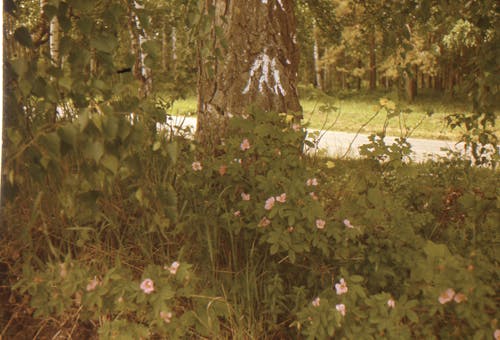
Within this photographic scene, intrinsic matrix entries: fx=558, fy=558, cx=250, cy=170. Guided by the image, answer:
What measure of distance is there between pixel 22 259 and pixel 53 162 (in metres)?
1.05

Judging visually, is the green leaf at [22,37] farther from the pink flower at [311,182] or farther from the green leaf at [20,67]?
the pink flower at [311,182]

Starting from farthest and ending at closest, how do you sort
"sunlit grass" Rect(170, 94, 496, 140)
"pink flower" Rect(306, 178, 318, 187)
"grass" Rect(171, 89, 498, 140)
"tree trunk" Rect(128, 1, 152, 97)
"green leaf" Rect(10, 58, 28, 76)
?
"sunlit grass" Rect(170, 94, 496, 140) → "grass" Rect(171, 89, 498, 140) → "pink flower" Rect(306, 178, 318, 187) → "tree trunk" Rect(128, 1, 152, 97) → "green leaf" Rect(10, 58, 28, 76)

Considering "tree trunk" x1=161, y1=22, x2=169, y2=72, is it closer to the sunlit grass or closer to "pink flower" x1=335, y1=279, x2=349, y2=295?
the sunlit grass

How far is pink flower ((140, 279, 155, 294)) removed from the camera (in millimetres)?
1958

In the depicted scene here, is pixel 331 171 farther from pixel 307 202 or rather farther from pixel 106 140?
pixel 106 140

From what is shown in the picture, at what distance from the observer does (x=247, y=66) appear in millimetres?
3568

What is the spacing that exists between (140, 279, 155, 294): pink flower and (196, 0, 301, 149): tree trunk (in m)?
1.65

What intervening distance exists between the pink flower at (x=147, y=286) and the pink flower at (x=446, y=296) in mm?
1006

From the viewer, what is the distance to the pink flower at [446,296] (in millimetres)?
1922

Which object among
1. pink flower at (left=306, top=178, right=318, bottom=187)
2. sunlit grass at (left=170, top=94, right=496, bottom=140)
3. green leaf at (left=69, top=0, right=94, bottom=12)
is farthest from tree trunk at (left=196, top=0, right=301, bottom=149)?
green leaf at (left=69, top=0, right=94, bottom=12)

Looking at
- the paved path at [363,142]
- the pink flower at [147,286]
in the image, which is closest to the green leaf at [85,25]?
the pink flower at [147,286]

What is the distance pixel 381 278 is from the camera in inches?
96.0

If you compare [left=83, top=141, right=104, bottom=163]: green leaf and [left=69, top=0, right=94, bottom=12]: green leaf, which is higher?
[left=69, top=0, right=94, bottom=12]: green leaf

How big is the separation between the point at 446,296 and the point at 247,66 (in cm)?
209
